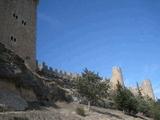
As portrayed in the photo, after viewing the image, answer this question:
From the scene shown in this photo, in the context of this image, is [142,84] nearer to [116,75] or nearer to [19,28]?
[116,75]

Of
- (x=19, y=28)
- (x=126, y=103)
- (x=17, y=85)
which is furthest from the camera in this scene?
(x=126, y=103)

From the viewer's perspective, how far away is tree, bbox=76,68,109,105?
128 ft

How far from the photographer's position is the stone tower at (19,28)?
133ft

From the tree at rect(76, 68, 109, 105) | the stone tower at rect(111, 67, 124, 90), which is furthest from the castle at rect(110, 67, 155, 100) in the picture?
the tree at rect(76, 68, 109, 105)

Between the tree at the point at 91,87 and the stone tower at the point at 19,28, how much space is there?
25.8 feet

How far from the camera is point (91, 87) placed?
39094 mm

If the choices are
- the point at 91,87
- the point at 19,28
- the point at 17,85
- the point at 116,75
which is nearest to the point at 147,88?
the point at 116,75

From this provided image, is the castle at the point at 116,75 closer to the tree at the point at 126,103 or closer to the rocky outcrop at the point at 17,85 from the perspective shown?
the tree at the point at 126,103

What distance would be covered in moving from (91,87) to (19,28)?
1359 cm

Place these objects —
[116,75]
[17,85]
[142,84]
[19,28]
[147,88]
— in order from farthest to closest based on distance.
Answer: [142,84] → [147,88] → [116,75] → [19,28] → [17,85]

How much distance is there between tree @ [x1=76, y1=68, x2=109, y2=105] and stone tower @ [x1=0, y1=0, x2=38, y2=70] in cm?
786

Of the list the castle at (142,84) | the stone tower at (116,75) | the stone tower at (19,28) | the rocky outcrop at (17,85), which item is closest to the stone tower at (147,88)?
the castle at (142,84)

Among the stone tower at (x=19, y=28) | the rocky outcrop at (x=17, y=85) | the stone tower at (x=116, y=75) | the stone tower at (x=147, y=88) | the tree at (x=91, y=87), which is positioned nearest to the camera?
the rocky outcrop at (x=17, y=85)

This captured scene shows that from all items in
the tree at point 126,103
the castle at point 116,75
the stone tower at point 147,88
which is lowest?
the tree at point 126,103
